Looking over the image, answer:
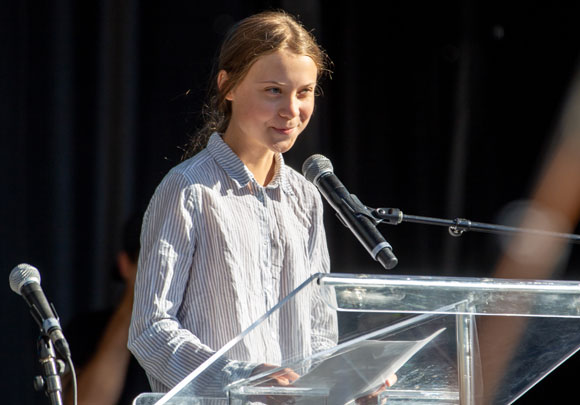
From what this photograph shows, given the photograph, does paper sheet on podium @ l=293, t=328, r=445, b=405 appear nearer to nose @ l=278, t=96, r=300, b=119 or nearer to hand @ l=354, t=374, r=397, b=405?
hand @ l=354, t=374, r=397, b=405

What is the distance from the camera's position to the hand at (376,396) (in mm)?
1028

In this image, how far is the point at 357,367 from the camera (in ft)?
3.30

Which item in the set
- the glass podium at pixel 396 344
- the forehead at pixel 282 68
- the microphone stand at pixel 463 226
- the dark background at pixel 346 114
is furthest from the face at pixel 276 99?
the dark background at pixel 346 114

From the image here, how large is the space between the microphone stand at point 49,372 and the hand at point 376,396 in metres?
0.53

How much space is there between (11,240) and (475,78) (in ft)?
5.37

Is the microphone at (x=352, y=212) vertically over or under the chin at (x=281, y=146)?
under

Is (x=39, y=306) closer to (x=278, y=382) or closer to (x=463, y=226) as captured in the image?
(x=278, y=382)

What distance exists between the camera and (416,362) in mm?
1058

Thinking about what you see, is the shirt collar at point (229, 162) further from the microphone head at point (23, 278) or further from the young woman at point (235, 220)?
the microphone head at point (23, 278)

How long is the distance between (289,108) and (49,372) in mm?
669

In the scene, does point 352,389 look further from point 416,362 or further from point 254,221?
point 254,221

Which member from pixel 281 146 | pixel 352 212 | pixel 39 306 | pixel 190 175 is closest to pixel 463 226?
pixel 352 212

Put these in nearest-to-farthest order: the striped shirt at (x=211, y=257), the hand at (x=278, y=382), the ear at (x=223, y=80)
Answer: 1. the hand at (x=278, y=382)
2. the striped shirt at (x=211, y=257)
3. the ear at (x=223, y=80)

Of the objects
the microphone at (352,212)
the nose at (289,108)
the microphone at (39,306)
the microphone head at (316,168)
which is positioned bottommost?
the microphone at (39,306)
